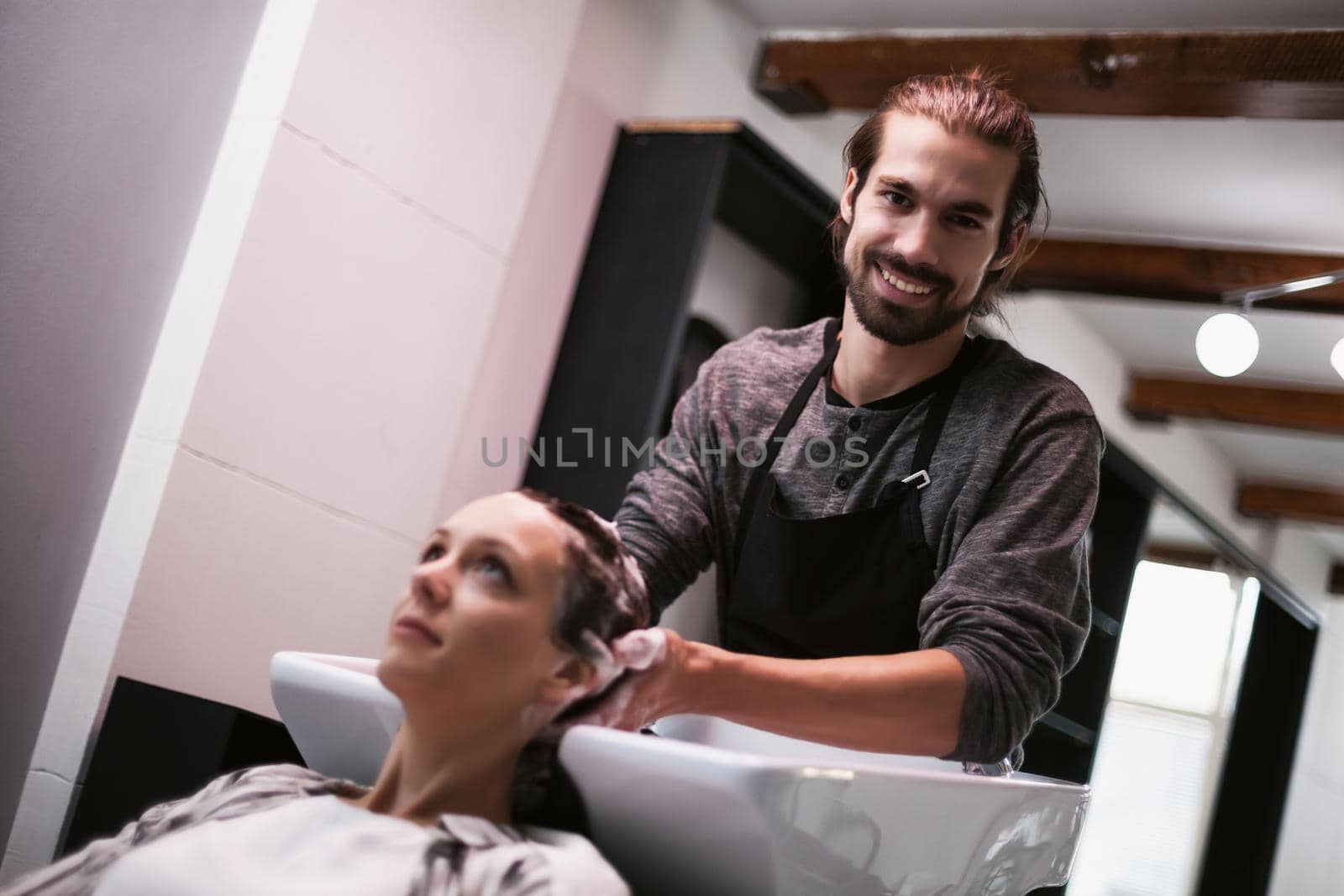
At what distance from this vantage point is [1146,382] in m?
6.14

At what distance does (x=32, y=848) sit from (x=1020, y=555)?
181 cm

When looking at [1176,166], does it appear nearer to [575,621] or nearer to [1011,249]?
[1011,249]

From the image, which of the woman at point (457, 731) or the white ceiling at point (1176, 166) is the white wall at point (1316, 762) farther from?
the woman at point (457, 731)

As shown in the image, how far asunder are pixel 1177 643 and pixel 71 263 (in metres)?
7.05

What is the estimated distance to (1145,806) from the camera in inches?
294

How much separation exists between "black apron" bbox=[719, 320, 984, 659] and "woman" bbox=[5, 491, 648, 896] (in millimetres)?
402

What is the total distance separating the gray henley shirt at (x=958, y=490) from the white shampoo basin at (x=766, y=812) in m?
0.09

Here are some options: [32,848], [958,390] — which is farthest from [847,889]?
[32,848]

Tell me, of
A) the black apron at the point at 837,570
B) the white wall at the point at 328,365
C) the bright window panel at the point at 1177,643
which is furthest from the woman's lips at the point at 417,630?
the bright window panel at the point at 1177,643

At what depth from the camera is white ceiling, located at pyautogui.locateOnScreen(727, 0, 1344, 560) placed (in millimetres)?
3428

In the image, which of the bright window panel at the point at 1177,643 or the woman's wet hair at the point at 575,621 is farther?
the bright window panel at the point at 1177,643

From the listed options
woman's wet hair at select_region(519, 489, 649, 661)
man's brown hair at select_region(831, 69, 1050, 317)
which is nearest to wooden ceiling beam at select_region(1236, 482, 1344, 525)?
man's brown hair at select_region(831, 69, 1050, 317)

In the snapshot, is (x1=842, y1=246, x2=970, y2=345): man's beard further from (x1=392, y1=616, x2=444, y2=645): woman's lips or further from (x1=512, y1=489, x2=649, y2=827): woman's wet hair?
(x1=392, y1=616, x2=444, y2=645): woman's lips

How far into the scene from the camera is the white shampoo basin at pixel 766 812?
0.78 meters
